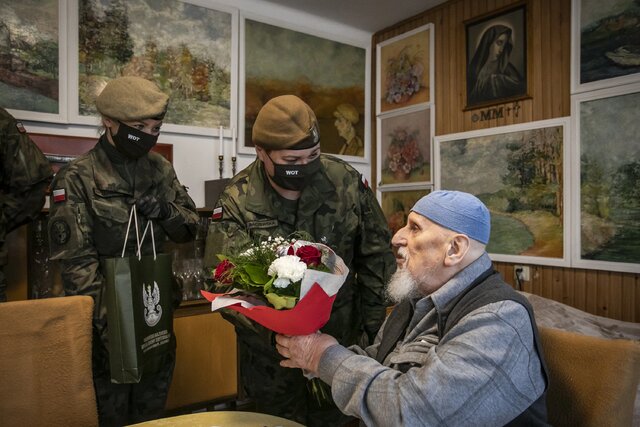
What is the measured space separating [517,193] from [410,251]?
2.37 meters

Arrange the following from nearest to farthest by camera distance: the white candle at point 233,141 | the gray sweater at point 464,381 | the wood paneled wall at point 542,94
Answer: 1. the gray sweater at point 464,381
2. the wood paneled wall at point 542,94
3. the white candle at point 233,141

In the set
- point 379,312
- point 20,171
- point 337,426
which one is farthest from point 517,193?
point 20,171

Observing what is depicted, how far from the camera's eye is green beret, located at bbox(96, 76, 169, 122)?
2.24 metres

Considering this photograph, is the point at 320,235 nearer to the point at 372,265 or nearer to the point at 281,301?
the point at 372,265

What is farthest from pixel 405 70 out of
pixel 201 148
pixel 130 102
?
pixel 130 102

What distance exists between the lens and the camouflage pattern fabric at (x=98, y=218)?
2156mm

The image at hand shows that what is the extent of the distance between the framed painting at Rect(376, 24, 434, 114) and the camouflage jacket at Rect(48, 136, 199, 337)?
2623 mm

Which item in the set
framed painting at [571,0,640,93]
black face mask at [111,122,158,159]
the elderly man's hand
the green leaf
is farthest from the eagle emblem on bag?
framed painting at [571,0,640,93]

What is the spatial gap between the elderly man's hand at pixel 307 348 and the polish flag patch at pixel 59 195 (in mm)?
1310

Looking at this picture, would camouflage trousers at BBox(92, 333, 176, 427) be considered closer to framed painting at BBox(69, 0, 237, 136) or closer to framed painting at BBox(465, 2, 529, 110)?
framed painting at BBox(69, 0, 237, 136)

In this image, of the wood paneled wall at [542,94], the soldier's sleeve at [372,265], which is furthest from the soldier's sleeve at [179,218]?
the wood paneled wall at [542,94]

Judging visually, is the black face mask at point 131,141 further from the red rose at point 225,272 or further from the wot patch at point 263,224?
the red rose at point 225,272

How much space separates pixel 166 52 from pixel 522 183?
9.08ft

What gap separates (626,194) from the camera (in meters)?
2.99
